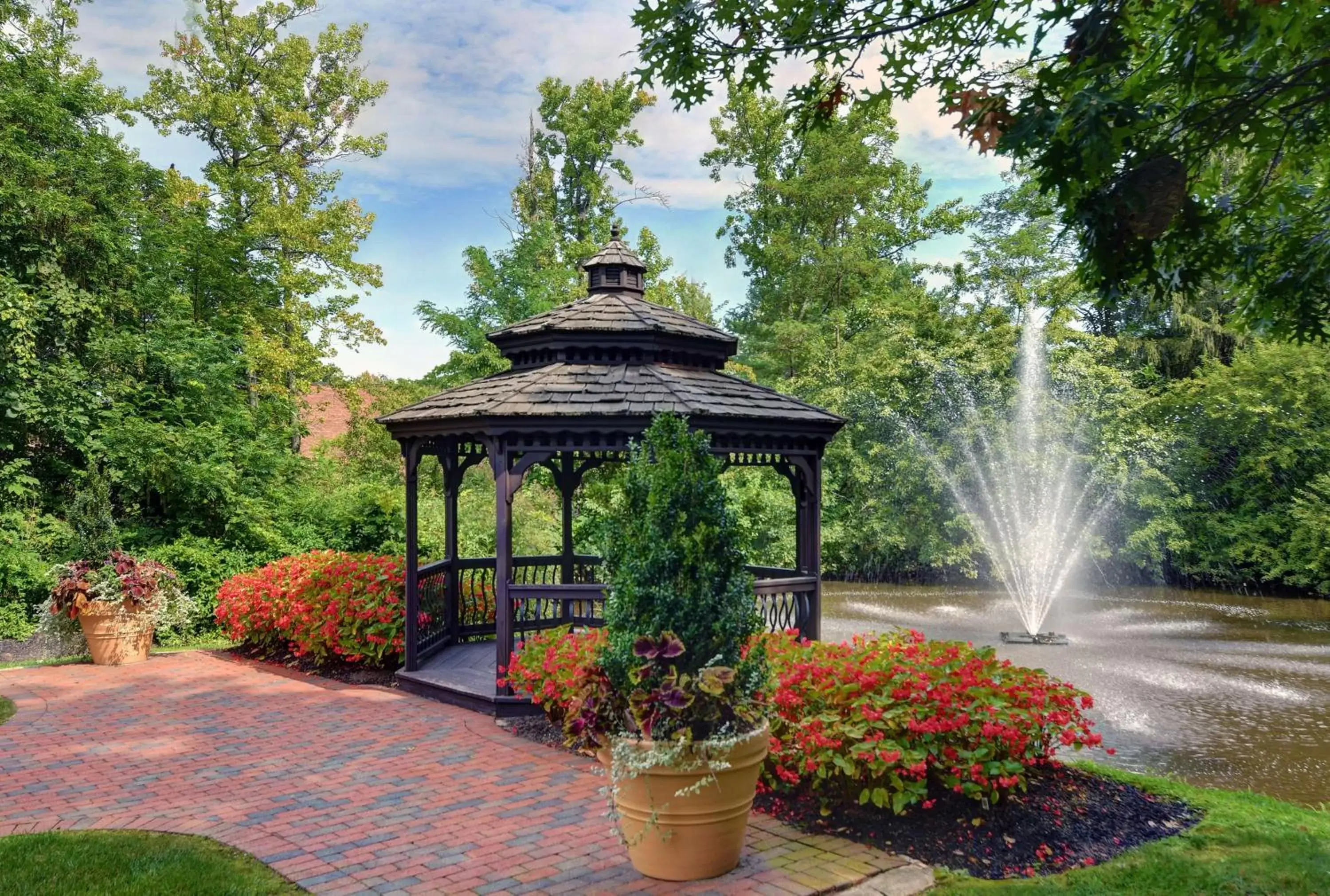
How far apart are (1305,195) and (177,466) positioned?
14.1 metres

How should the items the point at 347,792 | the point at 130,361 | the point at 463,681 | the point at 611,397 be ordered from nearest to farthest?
1. the point at 347,792
2. the point at 611,397
3. the point at 463,681
4. the point at 130,361

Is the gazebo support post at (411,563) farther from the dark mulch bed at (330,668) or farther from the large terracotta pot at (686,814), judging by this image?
the large terracotta pot at (686,814)

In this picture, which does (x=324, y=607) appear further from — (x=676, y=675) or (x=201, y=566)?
(x=676, y=675)

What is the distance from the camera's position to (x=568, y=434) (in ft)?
26.4

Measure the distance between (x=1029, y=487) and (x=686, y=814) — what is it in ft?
69.6

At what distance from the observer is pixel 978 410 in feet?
78.8

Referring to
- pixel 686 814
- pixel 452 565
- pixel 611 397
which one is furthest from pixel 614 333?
pixel 686 814

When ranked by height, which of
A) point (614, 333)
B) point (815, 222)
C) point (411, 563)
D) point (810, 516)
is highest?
point (815, 222)

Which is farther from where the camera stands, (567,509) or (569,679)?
(567,509)

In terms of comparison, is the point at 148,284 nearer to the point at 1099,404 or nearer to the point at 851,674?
the point at 851,674

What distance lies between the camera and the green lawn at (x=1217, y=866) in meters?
4.52

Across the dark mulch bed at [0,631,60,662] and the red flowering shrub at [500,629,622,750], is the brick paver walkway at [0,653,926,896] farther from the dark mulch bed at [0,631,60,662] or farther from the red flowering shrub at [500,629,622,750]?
the dark mulch bed at [0,631,60,662]

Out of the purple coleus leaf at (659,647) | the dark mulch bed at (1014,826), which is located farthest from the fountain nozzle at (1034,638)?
the purple coleus leaf at (659,647)

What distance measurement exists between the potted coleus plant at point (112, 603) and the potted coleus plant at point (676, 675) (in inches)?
308
